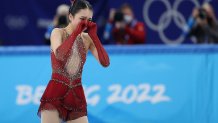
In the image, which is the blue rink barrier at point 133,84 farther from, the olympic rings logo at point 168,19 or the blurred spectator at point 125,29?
the olympic rings logo at point 168,19

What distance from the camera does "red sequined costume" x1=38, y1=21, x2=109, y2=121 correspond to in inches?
203

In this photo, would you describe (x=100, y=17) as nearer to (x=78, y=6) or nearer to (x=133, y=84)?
(x=133, y=84)

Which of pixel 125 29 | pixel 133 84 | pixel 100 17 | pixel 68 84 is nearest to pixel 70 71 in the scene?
pixel 68 84

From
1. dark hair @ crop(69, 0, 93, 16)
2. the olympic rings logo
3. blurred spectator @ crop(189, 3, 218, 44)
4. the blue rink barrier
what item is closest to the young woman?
dark hair @ crop(69, 0, 93, 16)

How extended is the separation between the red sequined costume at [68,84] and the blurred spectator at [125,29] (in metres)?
4.47

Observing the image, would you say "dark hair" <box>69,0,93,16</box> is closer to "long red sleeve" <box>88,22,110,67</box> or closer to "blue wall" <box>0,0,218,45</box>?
"long red sleeve" <box>88,22,110,67</box>

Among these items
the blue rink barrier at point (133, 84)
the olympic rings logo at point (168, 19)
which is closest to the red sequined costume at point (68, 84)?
the blue rink barrier at point (133, 84)

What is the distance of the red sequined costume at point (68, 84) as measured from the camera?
16.9 feet

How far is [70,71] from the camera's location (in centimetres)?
528

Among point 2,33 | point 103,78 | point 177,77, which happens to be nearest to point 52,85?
point 103,78

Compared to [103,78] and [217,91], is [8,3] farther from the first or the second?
[217,91]

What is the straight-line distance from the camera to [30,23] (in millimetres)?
10242

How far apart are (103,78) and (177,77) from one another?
0.91 m

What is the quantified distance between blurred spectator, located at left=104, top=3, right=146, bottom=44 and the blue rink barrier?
2.38 metres
